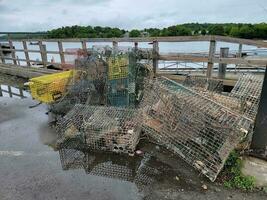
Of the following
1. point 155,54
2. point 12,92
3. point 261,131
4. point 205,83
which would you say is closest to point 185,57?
point 155,54

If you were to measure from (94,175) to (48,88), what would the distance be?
2.75 metres

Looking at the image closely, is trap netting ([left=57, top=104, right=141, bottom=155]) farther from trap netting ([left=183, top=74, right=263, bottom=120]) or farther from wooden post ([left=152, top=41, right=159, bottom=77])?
wooden post ([left=152, top=41, right=159, bottom=77])

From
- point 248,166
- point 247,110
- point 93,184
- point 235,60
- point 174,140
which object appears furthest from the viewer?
point 235,60

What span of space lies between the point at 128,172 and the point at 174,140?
2.94 feet

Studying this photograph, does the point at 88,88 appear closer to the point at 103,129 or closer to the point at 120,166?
the point at 103,129

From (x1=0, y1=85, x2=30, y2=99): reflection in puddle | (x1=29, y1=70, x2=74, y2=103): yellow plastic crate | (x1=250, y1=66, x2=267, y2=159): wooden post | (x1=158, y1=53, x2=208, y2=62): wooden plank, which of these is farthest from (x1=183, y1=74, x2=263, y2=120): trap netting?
(x1=0, y1=85, x2=30, y2=99): reflection in puddle

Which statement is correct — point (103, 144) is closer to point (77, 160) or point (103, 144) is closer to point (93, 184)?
point (77, 160)

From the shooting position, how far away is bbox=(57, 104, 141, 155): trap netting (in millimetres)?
4352

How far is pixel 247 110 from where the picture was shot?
4535 millimetres

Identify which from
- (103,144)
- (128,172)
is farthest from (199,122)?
(103,144)

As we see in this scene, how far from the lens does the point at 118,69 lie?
564 cm

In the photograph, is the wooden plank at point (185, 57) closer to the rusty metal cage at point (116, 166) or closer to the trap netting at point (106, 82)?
the trap netting at point (106, 82)

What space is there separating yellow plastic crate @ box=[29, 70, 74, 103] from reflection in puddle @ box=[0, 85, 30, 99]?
2438mm

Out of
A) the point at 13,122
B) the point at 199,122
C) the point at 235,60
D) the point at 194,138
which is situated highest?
the point at 235,60
